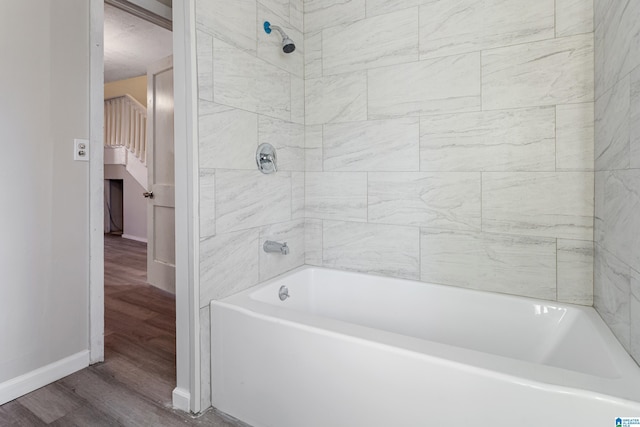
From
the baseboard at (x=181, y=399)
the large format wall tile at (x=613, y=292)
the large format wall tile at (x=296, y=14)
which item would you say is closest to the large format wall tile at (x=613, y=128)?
the large format wall tile at (x=613, y=292)

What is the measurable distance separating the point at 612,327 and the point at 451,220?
0.75 m

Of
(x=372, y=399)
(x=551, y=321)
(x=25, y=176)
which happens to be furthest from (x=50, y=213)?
(x=551, y=321)

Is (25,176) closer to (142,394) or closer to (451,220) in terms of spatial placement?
(142,394)

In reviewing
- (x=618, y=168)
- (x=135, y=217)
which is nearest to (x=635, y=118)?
(x=618, y=168)

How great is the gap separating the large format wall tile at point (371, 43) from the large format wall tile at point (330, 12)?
4 centimetres

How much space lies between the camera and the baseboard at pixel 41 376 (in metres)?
1.60

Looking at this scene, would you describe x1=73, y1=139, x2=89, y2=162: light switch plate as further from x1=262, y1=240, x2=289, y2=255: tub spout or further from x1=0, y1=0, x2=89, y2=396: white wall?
x1=262, y1=240, x2=289, y2=255: tub spout

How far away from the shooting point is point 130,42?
13.6ft

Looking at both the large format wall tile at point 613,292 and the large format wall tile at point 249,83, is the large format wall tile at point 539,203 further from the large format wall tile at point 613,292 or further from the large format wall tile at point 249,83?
the large format wall tile at point 249,83

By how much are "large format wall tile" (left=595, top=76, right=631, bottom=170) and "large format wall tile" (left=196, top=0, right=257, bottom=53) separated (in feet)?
5.09

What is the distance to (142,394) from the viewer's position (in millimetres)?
1654

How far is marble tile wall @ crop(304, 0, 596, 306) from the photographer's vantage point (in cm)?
153

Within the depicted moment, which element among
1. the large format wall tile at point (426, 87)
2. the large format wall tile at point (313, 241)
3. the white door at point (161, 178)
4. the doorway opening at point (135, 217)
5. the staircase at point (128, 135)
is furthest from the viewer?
the staircase at point (128, 135)

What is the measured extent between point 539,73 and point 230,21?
1.45 meters
